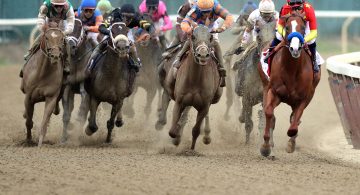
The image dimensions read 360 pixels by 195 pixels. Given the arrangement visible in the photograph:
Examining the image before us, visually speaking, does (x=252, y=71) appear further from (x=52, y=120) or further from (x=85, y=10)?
(x=52, y=120)

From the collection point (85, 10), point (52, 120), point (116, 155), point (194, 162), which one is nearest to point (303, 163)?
point (194, 162)

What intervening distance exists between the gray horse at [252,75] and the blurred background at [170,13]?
403 inches

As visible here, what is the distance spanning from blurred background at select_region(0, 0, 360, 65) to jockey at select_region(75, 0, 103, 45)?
343 inches

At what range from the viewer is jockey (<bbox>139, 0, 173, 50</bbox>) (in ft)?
59.7

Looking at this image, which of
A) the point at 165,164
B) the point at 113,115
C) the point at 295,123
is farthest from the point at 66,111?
the point at 295,123

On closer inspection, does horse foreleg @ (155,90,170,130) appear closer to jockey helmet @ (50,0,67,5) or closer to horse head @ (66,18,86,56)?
horse head @ (66,18,86,56)

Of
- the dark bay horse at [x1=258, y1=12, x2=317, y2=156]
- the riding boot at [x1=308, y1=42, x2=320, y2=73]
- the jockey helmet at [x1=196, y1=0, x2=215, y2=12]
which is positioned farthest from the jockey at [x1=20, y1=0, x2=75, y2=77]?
the riding boot at [x1=308, y1=42, x2=320, y2=73]

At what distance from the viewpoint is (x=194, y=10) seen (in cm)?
1391

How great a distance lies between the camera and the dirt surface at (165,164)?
988 centimetres

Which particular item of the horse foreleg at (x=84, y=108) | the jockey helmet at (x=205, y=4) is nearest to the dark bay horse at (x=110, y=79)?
the horse foreleg at (x=84, y=108)

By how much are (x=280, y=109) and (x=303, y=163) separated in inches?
310

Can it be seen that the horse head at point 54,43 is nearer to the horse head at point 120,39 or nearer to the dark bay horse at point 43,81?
the dark bay horse at point 43,81

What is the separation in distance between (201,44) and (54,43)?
88.0 inches

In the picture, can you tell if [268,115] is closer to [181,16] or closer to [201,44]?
[201,44]
